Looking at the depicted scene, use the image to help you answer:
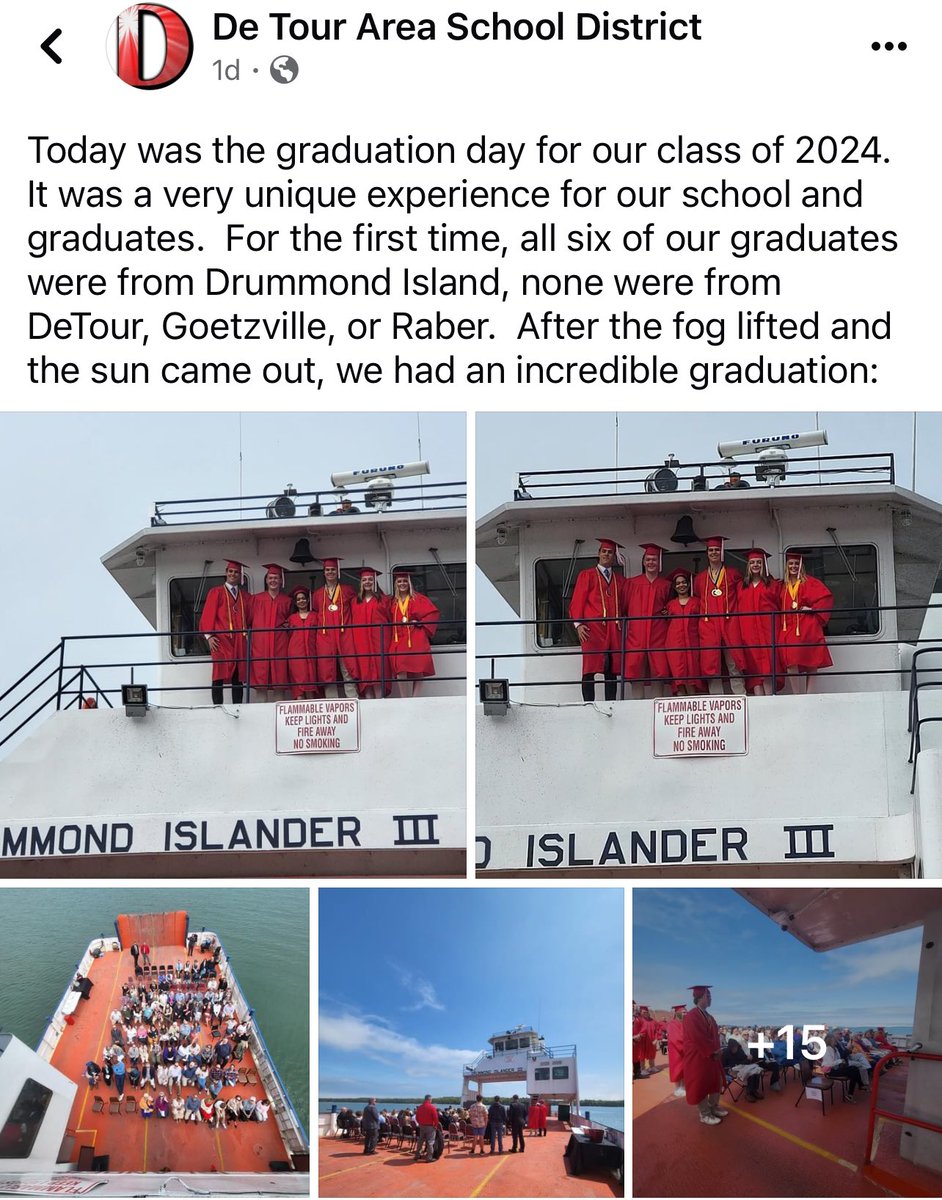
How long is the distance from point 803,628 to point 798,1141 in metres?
3.13

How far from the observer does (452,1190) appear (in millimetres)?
6078

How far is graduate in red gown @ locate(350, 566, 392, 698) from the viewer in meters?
8.38

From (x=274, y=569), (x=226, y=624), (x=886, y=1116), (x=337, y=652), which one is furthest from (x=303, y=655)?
(x=886, y=1116)

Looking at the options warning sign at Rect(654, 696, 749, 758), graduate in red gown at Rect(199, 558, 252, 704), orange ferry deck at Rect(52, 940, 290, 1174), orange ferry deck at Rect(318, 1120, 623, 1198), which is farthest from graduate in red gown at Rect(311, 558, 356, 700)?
orange ferry deck at Rect(318, 1120, 623, 1198)

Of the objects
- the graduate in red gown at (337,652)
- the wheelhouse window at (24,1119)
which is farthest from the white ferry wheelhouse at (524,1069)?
the graduate in red gown at (337,652)

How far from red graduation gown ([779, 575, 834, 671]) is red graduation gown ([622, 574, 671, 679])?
2.13 ft

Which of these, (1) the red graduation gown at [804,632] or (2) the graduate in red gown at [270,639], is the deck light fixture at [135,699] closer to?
(2) the graduate in red gown at [270,639]

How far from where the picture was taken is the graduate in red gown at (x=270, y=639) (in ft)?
28.5

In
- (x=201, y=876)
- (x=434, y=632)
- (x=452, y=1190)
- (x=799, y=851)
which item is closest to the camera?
(x=452, y=1190)

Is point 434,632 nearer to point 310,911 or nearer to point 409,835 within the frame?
point 409,835
